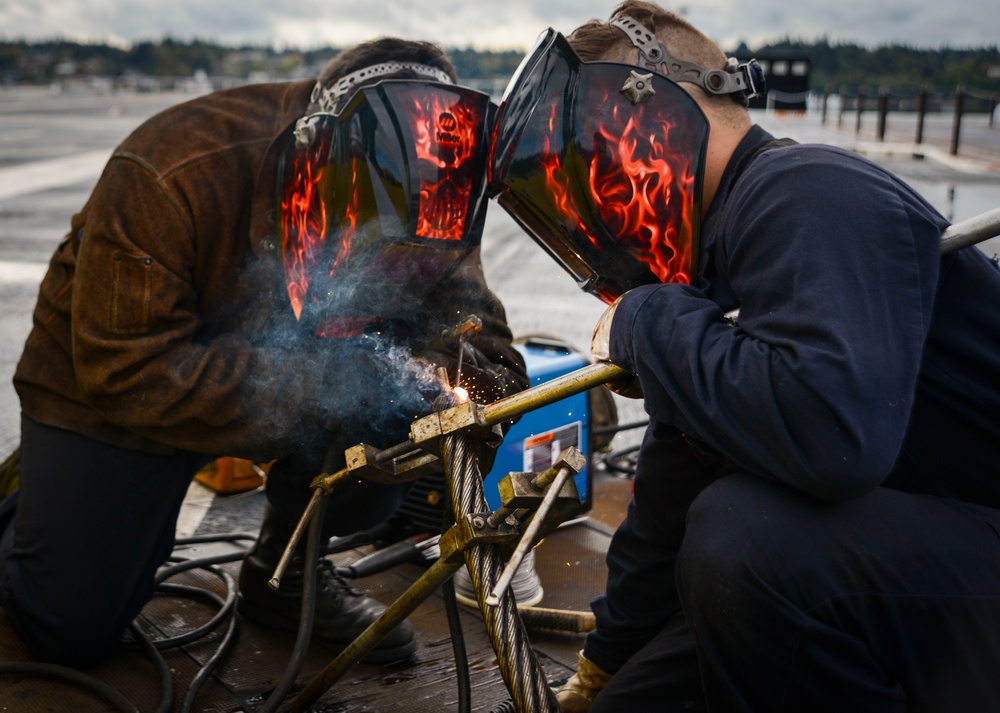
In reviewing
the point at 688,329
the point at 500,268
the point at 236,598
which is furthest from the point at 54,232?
the point at 688,329

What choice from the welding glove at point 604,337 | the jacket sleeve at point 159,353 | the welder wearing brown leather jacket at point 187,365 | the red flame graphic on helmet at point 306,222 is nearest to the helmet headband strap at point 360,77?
the welder wearing brown leather jacket at point 187,365

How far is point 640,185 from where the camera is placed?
171cm

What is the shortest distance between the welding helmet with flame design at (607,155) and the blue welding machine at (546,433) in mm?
1004

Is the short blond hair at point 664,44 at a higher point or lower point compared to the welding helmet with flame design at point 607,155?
higher

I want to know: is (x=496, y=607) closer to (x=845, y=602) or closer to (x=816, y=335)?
(x=845, y=602)

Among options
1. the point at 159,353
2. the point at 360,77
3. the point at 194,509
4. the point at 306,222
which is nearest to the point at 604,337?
the point at 306,222

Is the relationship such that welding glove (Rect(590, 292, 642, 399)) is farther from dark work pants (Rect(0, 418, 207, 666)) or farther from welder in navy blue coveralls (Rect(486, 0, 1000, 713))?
dark work pants (Rect(0, 418, 207, 666))

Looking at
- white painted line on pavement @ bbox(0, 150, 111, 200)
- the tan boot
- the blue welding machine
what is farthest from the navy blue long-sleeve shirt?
white painted line on pavement @ bbox(0, 150, 111, 200)

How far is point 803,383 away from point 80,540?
1.70 meters

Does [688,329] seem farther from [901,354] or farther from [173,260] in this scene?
[173,260]

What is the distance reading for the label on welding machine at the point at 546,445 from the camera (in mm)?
2852

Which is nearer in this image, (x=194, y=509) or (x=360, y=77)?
(x=360, y=77)

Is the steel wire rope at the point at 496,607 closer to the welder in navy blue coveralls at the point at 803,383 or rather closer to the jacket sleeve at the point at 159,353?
the welder in navy blue coveralls at the point at 803,383

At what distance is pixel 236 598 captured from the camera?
8.16 feet
